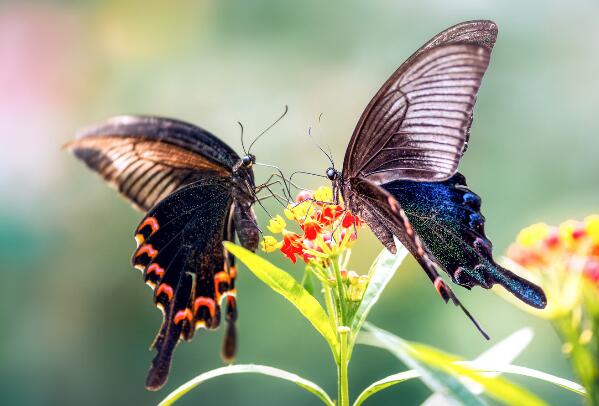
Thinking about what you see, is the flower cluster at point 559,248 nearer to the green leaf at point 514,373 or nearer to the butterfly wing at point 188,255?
the green leaf at point 514,373

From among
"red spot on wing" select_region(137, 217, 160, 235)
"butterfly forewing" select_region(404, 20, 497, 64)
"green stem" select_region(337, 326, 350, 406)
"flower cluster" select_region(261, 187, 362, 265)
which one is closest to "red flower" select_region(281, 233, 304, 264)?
"flower cluster" select_region(261, 187, 362, 265)

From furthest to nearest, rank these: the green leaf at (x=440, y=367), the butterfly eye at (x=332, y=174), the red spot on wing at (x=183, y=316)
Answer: the red spot on wing at (x=183, y=316), the butterfly eye at (x=332, y=174), the green leaf at (x=440, y=367)

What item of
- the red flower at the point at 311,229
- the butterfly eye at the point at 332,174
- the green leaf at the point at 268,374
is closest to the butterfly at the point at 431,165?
the butterfly eye at the point at 332,174

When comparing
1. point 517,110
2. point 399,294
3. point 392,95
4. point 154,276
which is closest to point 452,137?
point 392,95

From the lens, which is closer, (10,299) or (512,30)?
(10,299)

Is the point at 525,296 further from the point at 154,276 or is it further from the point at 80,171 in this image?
the point at 80,171

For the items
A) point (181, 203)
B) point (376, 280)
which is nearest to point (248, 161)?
point (181, 203)

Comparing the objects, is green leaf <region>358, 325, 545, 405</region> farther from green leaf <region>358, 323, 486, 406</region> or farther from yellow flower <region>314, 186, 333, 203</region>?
yellow flower <region>314, 186, 333, 203</region>
